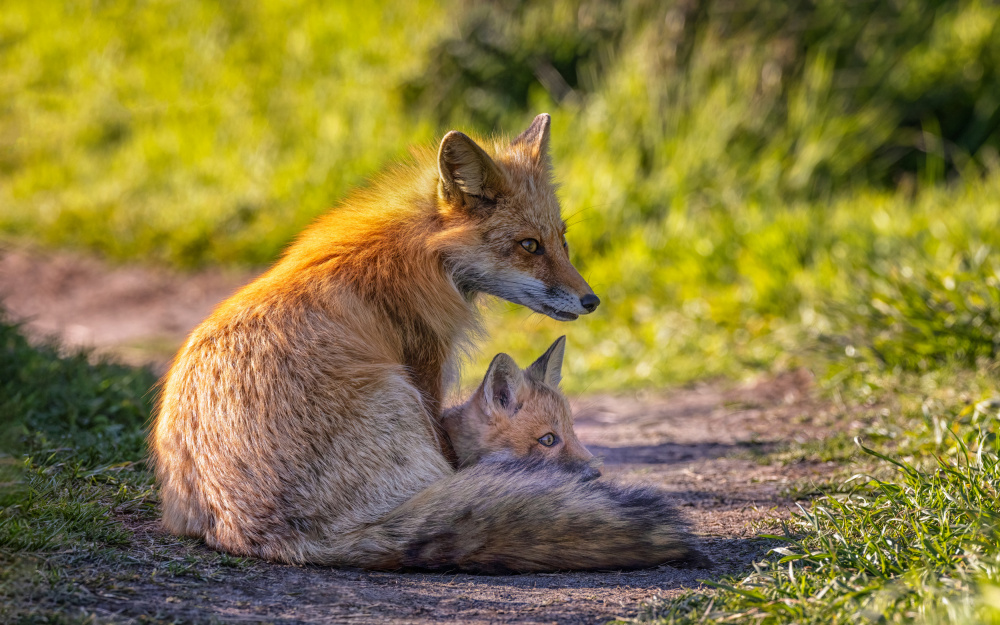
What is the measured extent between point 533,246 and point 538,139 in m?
0.78

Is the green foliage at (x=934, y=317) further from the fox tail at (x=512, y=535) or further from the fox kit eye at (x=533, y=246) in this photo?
the fox tail at (x=512, y=535)

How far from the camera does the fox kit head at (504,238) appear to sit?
401 centimetres

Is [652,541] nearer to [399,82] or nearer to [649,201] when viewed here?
[649,201]

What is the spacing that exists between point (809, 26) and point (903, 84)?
1.35m

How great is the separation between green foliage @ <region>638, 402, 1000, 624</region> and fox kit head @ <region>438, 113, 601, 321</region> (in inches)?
59.6

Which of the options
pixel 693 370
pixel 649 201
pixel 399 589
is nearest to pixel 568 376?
pixel 693 370

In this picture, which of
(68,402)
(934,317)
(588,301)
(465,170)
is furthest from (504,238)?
(934,317)

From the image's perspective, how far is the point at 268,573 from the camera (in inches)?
124

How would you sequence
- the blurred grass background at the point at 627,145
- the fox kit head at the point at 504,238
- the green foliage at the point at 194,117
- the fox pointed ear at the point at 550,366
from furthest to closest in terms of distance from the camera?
the green foliage at the point at 194,117
the blurred grass background at the point at 627,145
the fox pointed ear at the point at 550,366
the fox kit head at the point at 504,238

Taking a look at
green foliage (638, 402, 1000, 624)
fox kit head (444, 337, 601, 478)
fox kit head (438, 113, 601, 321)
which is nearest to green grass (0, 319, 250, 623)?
fox kit head (444, 337, 601, 478)

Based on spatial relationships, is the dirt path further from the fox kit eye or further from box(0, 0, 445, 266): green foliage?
box(0, 0, 445, 266): green foliage

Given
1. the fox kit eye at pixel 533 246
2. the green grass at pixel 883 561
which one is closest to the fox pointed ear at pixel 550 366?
the fox kit eye at pixel 533 246

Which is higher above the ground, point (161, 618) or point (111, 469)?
point (111, 469)

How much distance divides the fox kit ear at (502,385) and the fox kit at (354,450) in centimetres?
28
